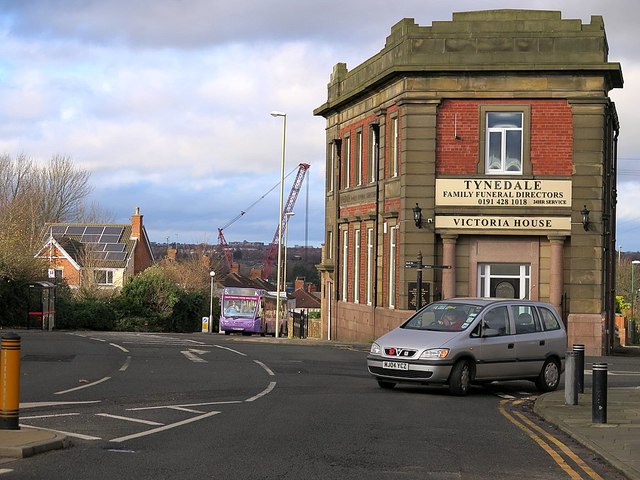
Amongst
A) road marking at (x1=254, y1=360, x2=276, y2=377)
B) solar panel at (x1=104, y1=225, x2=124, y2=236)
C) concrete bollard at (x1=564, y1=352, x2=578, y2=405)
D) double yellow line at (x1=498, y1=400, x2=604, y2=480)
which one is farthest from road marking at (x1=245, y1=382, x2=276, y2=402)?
solar panel at (x1=104, y1=225, x2=124, y2=236)

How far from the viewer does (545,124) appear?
114ft

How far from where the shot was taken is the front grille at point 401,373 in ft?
57.8

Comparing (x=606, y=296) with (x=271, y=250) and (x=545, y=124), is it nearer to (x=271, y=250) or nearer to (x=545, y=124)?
(x=545, y=124)

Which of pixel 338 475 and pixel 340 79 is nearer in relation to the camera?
pixel 338 475

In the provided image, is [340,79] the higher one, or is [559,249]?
[340,79]

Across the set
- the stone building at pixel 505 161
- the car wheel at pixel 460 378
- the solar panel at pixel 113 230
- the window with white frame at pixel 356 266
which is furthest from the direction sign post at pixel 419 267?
the solar panel at pixel 113 230

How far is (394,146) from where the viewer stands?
3800 centimetres

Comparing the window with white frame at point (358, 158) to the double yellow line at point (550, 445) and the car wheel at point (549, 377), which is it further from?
the double yellow line at point (550, 445)

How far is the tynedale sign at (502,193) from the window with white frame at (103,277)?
47512 mm

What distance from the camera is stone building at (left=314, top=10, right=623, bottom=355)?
113ft

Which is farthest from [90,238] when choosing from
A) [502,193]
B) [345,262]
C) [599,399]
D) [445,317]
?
[599,399]

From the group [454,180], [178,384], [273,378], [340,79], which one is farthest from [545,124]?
[178,384]

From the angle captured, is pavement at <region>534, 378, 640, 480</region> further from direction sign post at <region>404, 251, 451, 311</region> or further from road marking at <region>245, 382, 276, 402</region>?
direction sign post at <region>404, 251, 451, 311</region>

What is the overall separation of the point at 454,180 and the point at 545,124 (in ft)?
11.6
